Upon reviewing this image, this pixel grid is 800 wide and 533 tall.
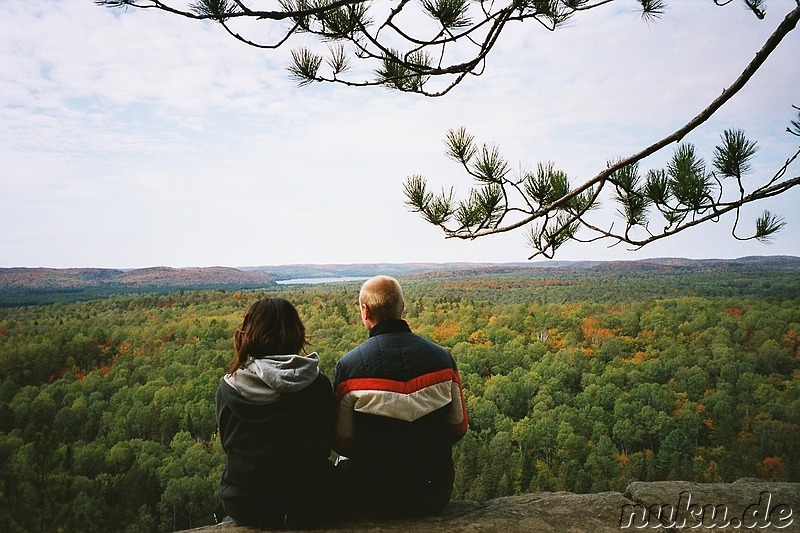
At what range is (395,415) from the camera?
1.75 m

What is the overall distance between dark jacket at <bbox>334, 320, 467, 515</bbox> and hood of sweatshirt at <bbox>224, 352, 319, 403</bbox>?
0.18 meters

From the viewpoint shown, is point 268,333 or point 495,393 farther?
point 495,393

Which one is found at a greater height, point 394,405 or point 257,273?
point 257,273

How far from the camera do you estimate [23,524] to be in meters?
4.29

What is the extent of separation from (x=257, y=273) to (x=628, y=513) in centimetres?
977

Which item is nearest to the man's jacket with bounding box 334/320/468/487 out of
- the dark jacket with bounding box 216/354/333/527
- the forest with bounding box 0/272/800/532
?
the dark jacket with bounding box 216/354/333/527

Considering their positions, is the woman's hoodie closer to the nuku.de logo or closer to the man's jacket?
the man's jacket

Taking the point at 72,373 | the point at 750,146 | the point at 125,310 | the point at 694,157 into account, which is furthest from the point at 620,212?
the point at 125,310

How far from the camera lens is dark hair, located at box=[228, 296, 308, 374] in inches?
68.1

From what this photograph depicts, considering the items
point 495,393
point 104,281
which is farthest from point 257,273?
point 495,393

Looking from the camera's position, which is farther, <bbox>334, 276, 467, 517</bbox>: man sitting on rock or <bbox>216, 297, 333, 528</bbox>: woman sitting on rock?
<bbox>334, 276, 467, 517</bbox>: man sitting on rock

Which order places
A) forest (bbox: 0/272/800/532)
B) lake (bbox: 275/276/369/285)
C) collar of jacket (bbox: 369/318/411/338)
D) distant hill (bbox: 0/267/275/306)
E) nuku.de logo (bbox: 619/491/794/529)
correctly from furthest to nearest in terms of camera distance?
lake (bbox: 275/276/369/285)
distant hill (bbox: 0/267/275/306)
forest (bbox: 0/272/800/532)
nuku.de logo (bbox: 619/491/794/529)
collar of jacket (bbox: 369/318/411/338)

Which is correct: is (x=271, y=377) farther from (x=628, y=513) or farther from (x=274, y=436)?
(x=628, y=513)

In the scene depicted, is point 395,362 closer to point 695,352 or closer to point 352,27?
point 352,27
